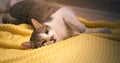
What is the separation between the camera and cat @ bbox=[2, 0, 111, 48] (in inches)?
47.4

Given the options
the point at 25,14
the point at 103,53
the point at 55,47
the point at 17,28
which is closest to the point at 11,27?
the point at 17,28

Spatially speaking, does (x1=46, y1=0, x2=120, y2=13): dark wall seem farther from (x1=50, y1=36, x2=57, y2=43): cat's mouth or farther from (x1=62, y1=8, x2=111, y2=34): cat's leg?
(x1=50, y1=36, x2=57, y2=43): cat's mouth

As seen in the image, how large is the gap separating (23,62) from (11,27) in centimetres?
52

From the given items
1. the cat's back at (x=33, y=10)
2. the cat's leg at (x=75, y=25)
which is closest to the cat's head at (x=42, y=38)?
the cat's leg at (x=75, y=25)

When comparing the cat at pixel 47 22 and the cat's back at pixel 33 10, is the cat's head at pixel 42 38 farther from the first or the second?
the cat's back at pixel 33 10

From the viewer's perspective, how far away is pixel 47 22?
4.48ft

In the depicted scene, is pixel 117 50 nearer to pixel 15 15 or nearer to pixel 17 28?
pixel 17 28

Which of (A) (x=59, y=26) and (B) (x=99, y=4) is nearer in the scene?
(A) (x=59, y=26)

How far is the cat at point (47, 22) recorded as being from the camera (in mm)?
1205

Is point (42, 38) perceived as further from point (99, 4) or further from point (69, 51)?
point (99, 4)

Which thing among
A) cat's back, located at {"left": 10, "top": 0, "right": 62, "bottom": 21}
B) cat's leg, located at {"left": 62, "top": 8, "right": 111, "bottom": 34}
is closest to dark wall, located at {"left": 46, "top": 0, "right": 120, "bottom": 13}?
cat's back, located at {"left": 10, "top": 0, "right": 62, "bottom": 21}

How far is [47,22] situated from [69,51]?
335 mm

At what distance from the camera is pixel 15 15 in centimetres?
178

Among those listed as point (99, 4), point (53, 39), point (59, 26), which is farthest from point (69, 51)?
point (99, 4)
